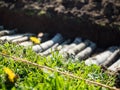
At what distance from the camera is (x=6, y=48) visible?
5012 mm

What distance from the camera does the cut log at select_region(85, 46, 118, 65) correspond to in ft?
20.1

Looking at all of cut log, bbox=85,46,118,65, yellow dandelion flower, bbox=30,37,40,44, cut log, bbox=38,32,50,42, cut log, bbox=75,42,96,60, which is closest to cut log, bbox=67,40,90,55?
cut log, bbox=75,42,96,60

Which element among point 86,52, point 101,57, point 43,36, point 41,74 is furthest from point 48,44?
point 41,74

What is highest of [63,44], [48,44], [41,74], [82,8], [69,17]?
[41,74]

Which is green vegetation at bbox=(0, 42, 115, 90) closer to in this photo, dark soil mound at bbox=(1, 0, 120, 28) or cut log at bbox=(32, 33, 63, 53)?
cut log at bbox=(32, 33, 63, 53)

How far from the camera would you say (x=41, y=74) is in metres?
4.15

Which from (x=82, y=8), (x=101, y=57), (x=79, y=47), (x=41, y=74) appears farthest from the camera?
(x=82, y=8)

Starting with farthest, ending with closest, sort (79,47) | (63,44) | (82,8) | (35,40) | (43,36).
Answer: (82,8) → (43,36) → (63,44) → (35,40) → (79,47)

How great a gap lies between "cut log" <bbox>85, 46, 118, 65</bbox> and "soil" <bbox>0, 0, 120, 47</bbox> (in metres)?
0.42

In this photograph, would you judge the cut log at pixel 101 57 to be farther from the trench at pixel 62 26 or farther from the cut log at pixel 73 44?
the cut log at pixel 73 44

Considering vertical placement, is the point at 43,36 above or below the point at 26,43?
below

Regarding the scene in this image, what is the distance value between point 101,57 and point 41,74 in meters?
2.48

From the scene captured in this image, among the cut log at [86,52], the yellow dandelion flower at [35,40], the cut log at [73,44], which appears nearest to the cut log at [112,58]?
the cut log at [86,52]

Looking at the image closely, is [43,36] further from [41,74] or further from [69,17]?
[41,74]
